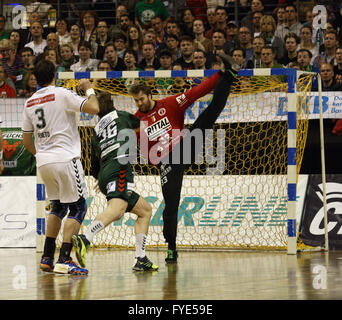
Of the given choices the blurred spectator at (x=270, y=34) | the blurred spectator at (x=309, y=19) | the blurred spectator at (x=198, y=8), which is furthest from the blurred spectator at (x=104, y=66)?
the blurred spectator at (x=309, y=19)

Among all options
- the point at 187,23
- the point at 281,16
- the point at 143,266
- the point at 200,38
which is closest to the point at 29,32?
the point at 187,23

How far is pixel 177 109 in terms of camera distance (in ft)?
29.1

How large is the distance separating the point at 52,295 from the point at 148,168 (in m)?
5.06

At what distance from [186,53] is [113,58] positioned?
154 centimetres

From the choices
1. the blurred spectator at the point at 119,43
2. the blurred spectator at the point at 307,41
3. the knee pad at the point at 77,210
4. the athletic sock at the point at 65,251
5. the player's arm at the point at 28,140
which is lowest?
the athletic sock at the point at 65,251

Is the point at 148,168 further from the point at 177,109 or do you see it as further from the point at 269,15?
the point at 269,15

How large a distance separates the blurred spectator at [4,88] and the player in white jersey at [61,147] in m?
6.10

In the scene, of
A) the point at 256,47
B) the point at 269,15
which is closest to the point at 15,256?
the point at 256,47

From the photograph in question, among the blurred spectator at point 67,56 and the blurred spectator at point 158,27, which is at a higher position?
the blurred spectator at point 158,27

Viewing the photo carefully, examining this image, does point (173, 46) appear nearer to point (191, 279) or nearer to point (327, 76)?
point (327, 76)

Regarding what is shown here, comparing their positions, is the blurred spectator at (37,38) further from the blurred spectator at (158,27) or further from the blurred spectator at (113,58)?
the blurred spectator at (158,27)

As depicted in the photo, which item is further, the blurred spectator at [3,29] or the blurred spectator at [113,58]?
the blurred spectator at [3,29]

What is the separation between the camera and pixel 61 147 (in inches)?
295

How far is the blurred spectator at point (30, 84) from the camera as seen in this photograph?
13.1m
